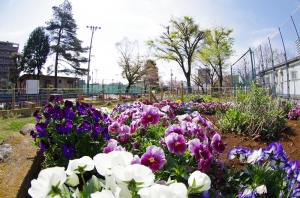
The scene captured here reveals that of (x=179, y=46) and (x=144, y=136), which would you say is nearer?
(x=144, y=136)

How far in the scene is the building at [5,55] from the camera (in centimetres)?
7050

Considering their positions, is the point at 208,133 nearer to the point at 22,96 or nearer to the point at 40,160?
the point at 40,160

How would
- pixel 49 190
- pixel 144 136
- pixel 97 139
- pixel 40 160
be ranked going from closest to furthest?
pixel 49 190 < pixel 144 136 < pixel 97 139 < pixel 40 160

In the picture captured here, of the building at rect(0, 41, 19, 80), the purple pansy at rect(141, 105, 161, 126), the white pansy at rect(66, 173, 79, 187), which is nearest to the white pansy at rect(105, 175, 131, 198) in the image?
the white pansy at rect(66, 173, 79, 187)

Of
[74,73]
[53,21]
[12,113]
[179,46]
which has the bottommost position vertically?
[12,113]

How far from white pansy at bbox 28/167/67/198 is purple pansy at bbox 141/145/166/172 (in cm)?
51

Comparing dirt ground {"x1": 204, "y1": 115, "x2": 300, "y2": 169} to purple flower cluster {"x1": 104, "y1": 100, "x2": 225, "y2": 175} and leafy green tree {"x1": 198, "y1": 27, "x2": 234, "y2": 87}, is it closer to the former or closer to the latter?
purple flower cluster {"x1": 104, "y1": 100, "x2": 225, "y2": 175}

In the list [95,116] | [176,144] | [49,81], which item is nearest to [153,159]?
[176,144]

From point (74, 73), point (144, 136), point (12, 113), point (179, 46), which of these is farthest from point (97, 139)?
point (74, 73)

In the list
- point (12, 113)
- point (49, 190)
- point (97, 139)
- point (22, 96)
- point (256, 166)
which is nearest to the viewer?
point (49, 190)

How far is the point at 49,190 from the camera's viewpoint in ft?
2.61

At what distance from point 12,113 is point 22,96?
4382 mm

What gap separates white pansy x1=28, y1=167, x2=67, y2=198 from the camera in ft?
2.59

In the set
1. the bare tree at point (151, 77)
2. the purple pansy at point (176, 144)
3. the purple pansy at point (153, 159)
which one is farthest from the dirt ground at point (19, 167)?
the bare tree at point (151, 77)
